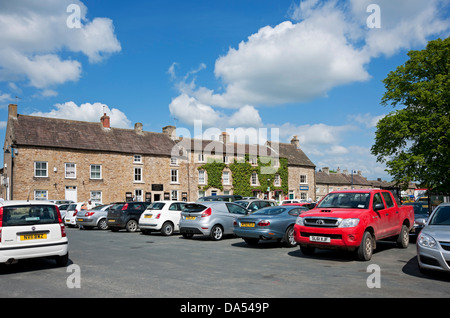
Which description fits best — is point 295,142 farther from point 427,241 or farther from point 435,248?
point 435,248

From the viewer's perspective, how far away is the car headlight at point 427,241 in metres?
7.59

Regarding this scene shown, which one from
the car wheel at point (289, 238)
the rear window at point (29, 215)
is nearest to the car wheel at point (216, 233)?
the car wheel at point (289, 238)

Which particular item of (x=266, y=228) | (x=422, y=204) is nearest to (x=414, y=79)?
(x=422, y=204)

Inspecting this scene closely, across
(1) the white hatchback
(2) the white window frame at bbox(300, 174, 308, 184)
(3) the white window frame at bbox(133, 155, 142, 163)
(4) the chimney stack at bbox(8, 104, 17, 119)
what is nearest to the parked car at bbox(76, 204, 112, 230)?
(1) the white hatchback

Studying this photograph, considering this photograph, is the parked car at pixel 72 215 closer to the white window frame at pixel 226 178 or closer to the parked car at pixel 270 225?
the parked car at pixel 270 225

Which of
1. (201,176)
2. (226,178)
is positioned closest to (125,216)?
(201,176)

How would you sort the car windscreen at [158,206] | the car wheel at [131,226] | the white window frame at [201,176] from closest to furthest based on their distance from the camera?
the car windscreen at [158,206]
the car wheel at [131,226]
the white window frame at [201,176]

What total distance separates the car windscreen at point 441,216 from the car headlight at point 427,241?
99 centimetres

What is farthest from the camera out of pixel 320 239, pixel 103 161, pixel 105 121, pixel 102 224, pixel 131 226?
pixel 105 121

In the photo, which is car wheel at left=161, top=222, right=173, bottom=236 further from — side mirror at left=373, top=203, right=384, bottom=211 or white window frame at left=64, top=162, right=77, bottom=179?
white window frame at left=64, top=162, right=77, bottom=179

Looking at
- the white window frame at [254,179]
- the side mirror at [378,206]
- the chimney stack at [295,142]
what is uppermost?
the chimney stack at [295,142]

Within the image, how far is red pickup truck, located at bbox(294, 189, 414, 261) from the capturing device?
31.1ft

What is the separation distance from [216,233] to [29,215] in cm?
770

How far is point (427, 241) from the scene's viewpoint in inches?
305
